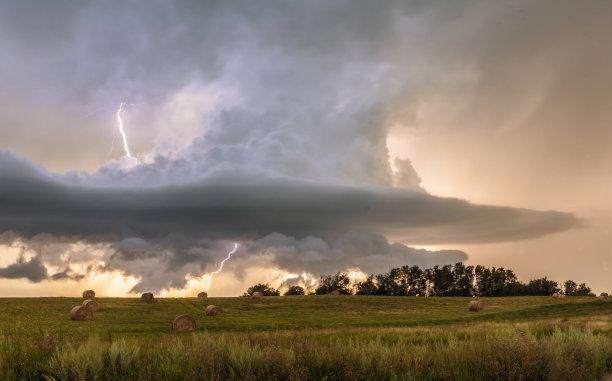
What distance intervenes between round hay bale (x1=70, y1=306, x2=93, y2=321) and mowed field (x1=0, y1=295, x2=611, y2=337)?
1.99ft

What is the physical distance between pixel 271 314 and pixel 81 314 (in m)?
19.7

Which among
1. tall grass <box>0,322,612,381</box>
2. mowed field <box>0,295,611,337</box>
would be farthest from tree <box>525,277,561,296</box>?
tall grass <box>0,322,612,381</box>

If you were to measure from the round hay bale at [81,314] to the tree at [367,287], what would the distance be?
288ft

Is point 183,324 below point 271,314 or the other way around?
the other way around

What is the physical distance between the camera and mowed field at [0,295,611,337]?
1517 inches

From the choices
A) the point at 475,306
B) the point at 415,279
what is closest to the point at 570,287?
the point at 415,279

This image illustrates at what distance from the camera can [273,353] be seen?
1163 centimetres

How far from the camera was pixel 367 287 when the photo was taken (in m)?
126

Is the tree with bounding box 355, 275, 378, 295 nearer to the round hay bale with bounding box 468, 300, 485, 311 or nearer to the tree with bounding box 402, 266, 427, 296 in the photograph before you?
the tree with bounding box 402, 266, 427, 296

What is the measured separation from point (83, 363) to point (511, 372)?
10.4 meters

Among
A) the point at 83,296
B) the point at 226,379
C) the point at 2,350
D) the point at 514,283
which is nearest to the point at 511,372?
the point at 226,379

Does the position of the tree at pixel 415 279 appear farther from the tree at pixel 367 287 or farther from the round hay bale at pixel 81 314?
the round hay bale at pixel 81 314

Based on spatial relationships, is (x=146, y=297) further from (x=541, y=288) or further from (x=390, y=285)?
(x=541, y=288)

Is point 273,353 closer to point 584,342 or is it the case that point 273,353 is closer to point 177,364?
point 177,364
